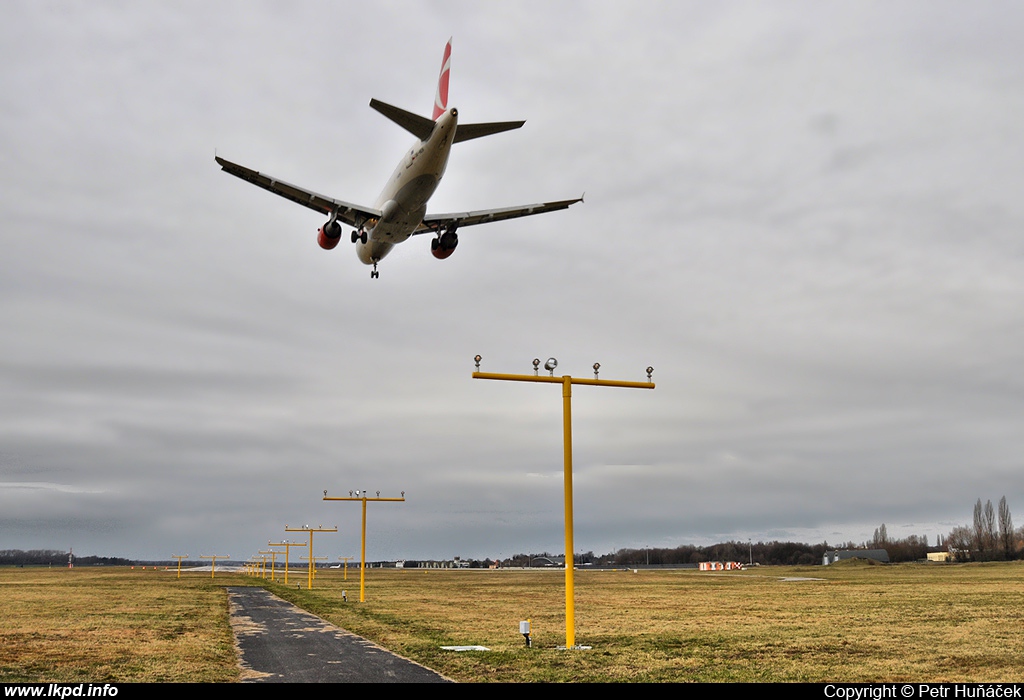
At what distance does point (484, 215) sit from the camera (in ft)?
132

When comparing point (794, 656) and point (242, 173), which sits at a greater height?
point (242, 173)

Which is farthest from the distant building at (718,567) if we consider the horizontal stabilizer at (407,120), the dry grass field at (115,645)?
the horizontal stabilizer at (407,120)

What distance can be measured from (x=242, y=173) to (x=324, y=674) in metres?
23.9

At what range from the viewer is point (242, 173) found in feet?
118

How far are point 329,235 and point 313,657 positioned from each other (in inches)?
856

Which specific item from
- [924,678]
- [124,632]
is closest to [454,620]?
[124,632]

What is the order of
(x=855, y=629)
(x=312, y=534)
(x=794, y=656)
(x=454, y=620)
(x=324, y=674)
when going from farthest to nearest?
(x=312, y=534), (x=454, y=620), (x=855, y=629), (x=794, y=656), (x=324, y=674)

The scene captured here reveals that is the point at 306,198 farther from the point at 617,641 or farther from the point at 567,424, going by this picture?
the point at 617,641

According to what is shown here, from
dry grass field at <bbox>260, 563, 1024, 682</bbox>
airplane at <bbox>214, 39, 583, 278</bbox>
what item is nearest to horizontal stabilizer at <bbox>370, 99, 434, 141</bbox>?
airplane at <bbox>214, 39, 583, 278</bbox>

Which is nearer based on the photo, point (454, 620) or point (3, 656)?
point (3, 656)

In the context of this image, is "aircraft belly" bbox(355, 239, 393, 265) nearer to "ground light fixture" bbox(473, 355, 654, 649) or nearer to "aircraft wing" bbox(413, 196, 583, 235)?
"aircraft wing" bbox(413, 196, 583, 235)

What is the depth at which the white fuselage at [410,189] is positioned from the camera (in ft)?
108

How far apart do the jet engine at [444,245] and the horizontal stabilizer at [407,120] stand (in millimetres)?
7378

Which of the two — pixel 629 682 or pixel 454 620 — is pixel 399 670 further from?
pixel 454 620
